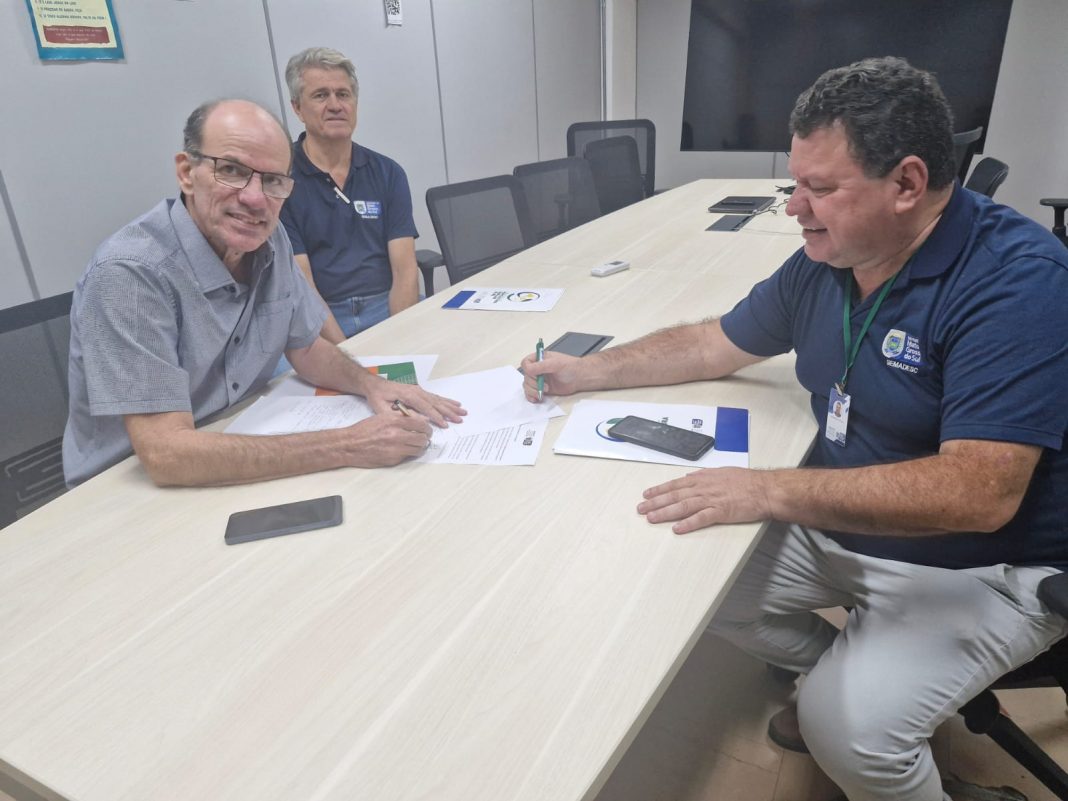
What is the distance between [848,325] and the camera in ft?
4.01

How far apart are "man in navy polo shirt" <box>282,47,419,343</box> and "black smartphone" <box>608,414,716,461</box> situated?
57.2 inches

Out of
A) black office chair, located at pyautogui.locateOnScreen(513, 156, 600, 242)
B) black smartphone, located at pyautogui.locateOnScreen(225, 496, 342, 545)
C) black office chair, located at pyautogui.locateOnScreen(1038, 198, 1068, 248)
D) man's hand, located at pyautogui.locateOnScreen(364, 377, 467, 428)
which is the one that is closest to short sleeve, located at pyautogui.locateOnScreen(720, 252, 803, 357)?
man's hand, located at pyautogui.locateOnScreen(364, 377, 467, 428)

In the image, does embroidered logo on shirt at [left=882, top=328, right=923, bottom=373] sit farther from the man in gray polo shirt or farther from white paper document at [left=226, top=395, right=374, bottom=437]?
white paper document at [left=226, top=395, right=374, bottom=437]

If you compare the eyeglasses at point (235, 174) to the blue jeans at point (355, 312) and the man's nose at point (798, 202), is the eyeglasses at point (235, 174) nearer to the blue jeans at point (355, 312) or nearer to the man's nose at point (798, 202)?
the man's nose at point (798, 202)

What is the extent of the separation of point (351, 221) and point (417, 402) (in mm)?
1477

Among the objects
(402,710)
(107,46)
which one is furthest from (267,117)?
(107,46)

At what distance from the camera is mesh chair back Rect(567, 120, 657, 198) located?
14.1 ft

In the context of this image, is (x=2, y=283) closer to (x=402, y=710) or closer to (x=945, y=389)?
(x=402, y=710)

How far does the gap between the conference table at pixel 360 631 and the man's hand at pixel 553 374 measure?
0.48ft

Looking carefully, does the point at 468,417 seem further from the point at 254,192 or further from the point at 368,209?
the point at 368,209

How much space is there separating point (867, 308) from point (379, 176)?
201 cm

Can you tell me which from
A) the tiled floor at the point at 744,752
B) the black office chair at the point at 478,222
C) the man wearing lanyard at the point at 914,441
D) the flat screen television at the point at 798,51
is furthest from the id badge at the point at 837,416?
the flat screen television at the point at 798,51

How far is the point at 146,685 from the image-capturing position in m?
0.79

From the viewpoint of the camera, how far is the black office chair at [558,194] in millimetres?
3207
